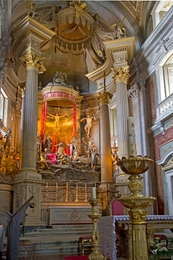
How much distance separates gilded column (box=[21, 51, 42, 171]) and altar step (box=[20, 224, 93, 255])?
6.23 feet

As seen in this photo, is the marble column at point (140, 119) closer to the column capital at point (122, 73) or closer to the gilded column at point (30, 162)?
the column capital at point (122, 73)

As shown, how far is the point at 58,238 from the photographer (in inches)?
291

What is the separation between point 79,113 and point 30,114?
5390 mm

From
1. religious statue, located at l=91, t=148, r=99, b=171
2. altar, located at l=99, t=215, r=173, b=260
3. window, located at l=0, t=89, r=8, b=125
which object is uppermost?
window, located at l=0, t=89, r=8, b=125

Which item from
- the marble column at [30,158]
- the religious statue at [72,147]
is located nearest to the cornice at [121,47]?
the marble column at [30,158]

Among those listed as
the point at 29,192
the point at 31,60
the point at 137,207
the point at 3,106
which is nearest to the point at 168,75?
the point at 31,60

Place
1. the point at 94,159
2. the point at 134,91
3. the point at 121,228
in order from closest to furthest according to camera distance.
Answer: the point at 121,228, the point at 134,91, the point at 94,159

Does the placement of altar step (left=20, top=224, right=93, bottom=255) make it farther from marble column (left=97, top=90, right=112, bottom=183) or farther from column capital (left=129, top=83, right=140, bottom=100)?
column capital (left=129, top=83, right=140, bottom=100)

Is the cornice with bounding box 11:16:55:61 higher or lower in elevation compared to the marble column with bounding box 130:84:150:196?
higher

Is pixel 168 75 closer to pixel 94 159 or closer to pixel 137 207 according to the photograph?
pixel 94 159

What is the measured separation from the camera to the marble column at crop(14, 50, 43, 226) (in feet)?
28.6

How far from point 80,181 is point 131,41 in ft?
18.3

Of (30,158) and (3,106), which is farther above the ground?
(3,106)

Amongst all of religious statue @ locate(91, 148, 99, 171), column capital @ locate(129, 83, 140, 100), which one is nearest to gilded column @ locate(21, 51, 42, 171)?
religious statue @ locate(91, 148, 99, 171)
